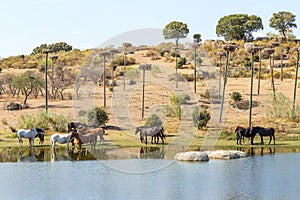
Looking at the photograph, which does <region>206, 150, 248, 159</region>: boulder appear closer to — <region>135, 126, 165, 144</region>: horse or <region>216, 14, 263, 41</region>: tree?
<region>135, 126, 165, 144</region>: horse

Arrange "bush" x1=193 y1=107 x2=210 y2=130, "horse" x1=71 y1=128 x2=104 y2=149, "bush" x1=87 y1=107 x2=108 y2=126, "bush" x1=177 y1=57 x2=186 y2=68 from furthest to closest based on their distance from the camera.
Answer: "bush" x1=177 y1=57 x2=186 y2=68
"bush" x1=87 y1=107 x2=108 y2=126
"bush" x1=193 y1=107 x2=210 y2=130
"horse" x1=71 y1=128 x2=104 y2=149

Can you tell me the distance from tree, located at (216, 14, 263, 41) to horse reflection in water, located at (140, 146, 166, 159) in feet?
171

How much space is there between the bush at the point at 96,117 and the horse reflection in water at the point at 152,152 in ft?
20.9

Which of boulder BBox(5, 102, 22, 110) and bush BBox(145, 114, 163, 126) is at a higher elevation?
boulder BBox(5, 102, 22, 110)

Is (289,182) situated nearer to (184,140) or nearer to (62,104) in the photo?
(184,140)

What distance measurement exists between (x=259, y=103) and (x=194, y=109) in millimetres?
6777

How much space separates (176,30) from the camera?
8106cm

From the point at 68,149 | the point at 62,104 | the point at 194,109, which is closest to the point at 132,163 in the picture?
the point at 68,149

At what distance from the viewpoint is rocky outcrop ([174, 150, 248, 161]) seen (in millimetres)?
26172

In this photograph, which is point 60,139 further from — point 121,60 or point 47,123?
point 121,60

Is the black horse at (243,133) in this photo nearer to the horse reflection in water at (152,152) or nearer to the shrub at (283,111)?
the horse reflection in water at (152,152)

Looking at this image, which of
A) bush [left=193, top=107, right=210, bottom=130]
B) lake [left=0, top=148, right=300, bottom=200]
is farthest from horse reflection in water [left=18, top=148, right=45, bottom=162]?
bush [left=193, top=107, right=210, bottom=130]

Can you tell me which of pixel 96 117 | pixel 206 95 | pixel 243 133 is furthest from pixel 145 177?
pixel 206 95

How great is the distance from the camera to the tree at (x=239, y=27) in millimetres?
80500
